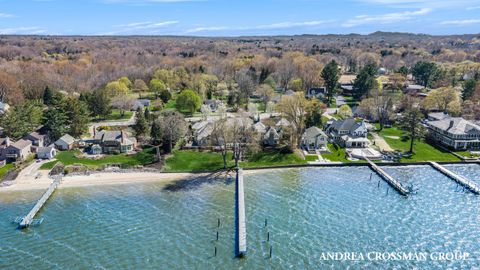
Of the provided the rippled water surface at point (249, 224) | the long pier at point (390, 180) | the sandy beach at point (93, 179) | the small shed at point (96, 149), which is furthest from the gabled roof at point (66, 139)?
the long pier at point (390, 180)

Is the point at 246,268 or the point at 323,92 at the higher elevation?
the point at 323,92

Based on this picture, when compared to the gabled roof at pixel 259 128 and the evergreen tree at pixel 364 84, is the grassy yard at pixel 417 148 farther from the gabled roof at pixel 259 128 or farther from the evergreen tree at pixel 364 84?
the evergreen tree at pixel 364 84

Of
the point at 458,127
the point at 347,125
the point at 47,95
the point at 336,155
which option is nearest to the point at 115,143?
the point at 336,155

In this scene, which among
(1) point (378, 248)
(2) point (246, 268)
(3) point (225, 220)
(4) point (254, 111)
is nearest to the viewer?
(2) point (246, 268)

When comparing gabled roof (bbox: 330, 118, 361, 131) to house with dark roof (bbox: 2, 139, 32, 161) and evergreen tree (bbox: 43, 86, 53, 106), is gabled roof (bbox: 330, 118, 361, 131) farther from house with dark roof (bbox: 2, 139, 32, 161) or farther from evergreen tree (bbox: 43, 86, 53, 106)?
evergreen tree (bbox: 43, 86, 53, 106)

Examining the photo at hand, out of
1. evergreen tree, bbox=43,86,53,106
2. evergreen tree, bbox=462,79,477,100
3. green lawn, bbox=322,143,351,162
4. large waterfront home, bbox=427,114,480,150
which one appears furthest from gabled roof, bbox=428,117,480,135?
evergreen tree, bbox=43,86,53,106

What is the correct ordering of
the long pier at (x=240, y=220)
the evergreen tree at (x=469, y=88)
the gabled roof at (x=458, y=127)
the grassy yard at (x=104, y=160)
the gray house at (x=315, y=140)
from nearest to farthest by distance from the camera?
the long pier at (x=240, y=220)
the grassy yard at (x=104, y=160)
the gabled roof at (x=458, y=127)
the gray house at (x=315, y=140)
the evergreen tree at (x=469, y=88)

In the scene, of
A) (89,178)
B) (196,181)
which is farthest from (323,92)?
(89,178)

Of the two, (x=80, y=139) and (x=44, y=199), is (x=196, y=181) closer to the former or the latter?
(x=44, y=199)
